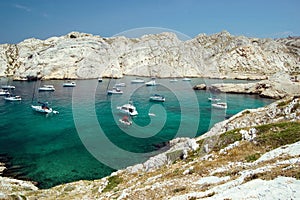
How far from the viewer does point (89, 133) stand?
183 feet

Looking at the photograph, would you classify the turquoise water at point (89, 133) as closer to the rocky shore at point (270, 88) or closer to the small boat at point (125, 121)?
the small boat at point (125, 121)

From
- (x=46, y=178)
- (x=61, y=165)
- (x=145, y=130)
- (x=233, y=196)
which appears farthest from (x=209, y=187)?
(x=145, y=130)

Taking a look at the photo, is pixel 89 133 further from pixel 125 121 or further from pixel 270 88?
pixel 270 88

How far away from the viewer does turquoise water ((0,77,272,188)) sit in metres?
39.6

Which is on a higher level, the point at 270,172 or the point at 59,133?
the point at 270,172

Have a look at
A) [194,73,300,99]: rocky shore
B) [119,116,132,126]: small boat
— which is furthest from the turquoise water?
[194,73,300,99]: rocky shore

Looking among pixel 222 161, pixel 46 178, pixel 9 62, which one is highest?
pixel 9 62

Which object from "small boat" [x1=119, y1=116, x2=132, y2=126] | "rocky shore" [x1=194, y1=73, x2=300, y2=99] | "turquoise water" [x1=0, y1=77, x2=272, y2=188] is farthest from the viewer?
"rocky shore" [x1=194, y1=73, x2=300, y2=99]

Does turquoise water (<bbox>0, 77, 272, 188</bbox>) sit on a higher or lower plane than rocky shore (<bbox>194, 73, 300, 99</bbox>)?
lower

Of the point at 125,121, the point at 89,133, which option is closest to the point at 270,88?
the point at 125,121

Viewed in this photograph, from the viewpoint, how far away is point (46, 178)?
35.6 meters

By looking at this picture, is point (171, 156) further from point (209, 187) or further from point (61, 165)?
point (61, 165)

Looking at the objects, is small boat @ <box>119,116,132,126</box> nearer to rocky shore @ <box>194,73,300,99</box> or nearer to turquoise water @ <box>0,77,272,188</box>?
turquoise water @ <box>0,77,272,188</box>

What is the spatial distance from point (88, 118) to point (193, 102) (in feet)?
131
